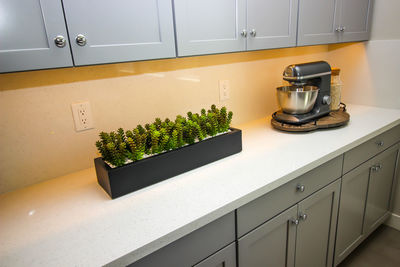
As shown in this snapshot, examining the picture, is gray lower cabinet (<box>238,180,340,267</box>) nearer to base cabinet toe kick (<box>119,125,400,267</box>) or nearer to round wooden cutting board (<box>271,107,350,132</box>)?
base cabinet toe kick (<box>119,125,400,267</box>)

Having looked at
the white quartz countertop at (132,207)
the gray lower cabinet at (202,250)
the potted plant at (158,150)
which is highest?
the potted plant at (158,150)

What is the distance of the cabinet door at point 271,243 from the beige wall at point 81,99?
0.72m

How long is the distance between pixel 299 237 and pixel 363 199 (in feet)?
2.15

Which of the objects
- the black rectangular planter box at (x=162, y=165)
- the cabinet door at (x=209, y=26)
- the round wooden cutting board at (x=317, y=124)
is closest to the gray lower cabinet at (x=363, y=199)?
the round wooden cutting board at (x=317, y=124)

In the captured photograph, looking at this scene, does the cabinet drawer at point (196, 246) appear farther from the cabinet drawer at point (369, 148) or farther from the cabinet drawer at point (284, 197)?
the cabinet drawer at point (369, 148)

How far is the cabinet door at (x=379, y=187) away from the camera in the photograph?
165cm

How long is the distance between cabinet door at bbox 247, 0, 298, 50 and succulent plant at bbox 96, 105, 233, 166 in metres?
0.39

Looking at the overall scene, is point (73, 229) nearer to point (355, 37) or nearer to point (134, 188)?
point (134, 188)

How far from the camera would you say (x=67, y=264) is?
69cm

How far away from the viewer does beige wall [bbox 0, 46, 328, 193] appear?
3.43ft

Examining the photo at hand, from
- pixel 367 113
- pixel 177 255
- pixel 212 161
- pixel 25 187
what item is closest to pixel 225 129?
pixel 212 161

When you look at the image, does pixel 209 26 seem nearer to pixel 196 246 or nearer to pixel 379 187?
pixel 196 246

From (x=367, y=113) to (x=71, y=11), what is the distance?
1809 mm

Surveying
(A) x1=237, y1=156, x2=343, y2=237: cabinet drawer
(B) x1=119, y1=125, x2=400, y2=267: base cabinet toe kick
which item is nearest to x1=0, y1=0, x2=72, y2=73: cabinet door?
(B) x1=119, y1=125, x2=400, y2=267: base cabinet toe kick
